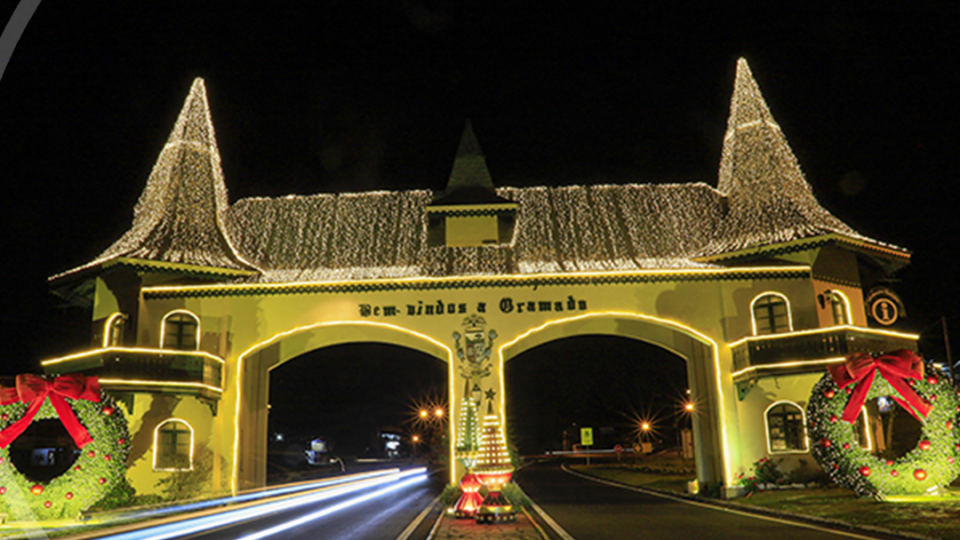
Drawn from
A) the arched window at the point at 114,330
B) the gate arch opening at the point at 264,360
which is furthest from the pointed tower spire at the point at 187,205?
the gate arch opening at the point at 264,360

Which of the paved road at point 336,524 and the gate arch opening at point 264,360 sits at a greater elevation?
the gate arch opening at point 264,360

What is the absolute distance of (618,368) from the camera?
80750 millimetres

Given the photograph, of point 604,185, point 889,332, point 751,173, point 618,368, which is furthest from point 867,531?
point 618,368

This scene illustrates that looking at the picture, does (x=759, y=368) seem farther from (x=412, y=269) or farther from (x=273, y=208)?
(x=273, y=208)

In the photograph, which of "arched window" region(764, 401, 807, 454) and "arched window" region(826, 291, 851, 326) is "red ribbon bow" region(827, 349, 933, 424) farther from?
"arched window" region(826, 291, 851, 326)

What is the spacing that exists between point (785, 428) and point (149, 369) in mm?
20141

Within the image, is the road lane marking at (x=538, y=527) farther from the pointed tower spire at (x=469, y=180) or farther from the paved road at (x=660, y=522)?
the pointed tower spire at (x=469, y=180)

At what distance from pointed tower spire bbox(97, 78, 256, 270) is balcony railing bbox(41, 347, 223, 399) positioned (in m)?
3.09

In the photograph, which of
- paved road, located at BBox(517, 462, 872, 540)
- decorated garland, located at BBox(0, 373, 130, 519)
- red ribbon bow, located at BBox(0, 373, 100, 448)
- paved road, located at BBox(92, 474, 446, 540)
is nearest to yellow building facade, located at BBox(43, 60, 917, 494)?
paved road, located at BBox(517, 462, 872, 540)

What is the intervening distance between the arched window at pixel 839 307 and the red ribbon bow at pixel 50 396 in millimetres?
21780

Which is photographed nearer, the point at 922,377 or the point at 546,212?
the point at 922,377

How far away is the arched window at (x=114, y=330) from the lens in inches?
911

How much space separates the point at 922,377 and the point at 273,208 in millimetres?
22951

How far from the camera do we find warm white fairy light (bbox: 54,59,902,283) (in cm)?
2400
